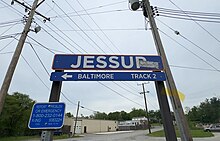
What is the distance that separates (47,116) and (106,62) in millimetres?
2510

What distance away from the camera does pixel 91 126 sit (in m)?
53.5

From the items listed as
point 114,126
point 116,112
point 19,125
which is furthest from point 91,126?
point 116,112

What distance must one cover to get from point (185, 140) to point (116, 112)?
98.8m

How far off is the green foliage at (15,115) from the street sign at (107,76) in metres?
30.8

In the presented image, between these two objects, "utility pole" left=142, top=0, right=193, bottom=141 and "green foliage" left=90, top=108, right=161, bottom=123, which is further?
"green foliage" left=90, top=108, right=161, bottom=123

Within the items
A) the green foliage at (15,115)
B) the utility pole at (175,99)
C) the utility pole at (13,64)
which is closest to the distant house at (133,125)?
the green foliage at (15,115)

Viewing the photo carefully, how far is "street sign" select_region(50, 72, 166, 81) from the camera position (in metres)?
5.07

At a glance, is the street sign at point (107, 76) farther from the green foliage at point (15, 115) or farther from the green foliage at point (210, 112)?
the green foliage at point (210, 112)

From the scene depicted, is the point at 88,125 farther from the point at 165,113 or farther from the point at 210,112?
the point at 165,113

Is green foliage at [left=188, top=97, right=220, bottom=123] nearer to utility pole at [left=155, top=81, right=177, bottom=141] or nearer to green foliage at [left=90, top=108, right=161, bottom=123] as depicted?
green foliage at [left=90, top=108, right=161, bottom=123]

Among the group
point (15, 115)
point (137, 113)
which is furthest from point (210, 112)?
point (15, 115)

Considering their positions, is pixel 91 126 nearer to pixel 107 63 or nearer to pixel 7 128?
pixel 7 128

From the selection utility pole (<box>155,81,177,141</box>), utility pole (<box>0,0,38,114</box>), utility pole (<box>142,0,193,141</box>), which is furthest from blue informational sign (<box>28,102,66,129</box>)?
utility pole (<box>0,0,38,114</box>)

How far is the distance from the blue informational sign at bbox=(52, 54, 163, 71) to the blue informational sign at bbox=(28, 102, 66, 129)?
1.66m
